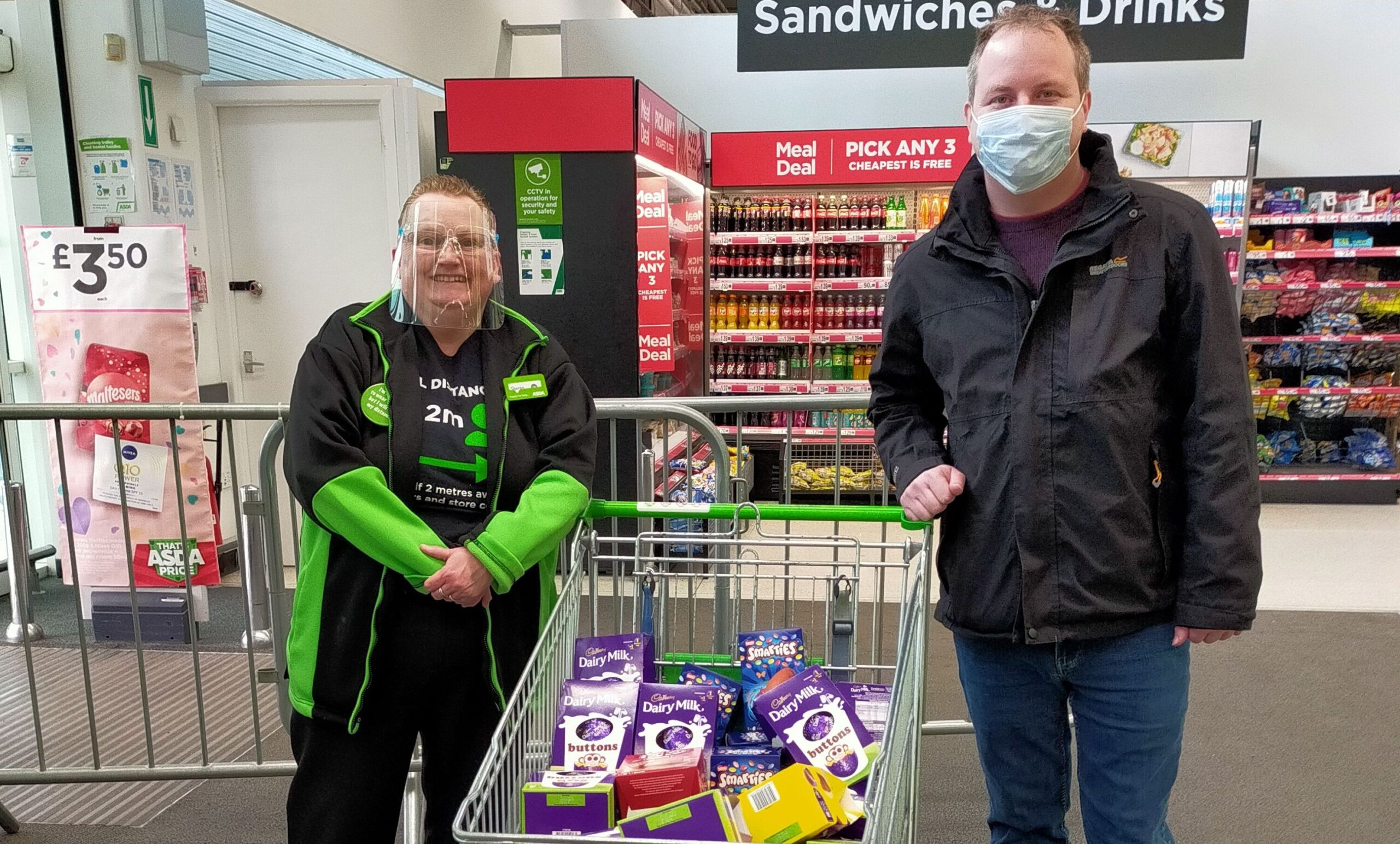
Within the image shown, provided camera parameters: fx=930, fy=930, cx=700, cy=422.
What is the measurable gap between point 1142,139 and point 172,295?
6286 millimetres

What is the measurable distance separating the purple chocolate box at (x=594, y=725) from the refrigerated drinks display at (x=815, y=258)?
530 cm

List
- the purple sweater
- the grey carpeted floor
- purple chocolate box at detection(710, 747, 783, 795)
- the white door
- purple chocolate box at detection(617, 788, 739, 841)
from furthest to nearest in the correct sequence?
the white door < the grey carpeted floor < the purple sweater < purple chocolate box at detection(710, 747, 783, 795) < purple chocolate box at detection(617, 788, 739, 841)

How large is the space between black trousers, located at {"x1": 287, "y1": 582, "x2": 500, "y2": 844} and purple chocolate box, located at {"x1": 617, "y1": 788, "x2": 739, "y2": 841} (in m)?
0.71

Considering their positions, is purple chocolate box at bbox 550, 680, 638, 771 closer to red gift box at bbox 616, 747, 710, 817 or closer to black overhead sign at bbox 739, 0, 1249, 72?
red gift box at bbox 616, 747, 710, 817

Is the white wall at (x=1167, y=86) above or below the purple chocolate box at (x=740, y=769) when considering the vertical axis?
above

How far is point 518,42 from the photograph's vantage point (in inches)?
379

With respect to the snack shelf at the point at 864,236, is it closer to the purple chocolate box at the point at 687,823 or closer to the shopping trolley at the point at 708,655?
the shopping trolley at the point at 708,655

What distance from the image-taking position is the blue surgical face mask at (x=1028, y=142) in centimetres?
139

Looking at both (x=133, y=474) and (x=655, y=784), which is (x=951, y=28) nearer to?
(x=655, y=784)

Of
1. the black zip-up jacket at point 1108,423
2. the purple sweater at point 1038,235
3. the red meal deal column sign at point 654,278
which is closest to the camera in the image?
the black zip-up jacket at point 1108,423

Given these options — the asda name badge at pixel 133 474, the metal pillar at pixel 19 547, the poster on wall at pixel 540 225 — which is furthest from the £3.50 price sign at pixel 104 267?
the poster on wall at pixel 540 225

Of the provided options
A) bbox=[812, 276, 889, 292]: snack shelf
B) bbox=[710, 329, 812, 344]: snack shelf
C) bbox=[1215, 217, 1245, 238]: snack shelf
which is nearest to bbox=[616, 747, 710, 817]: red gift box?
bbox=[710, 329, 812, 344]: snack shelf

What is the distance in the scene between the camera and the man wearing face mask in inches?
53.2

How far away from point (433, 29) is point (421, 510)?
23.5 feet
